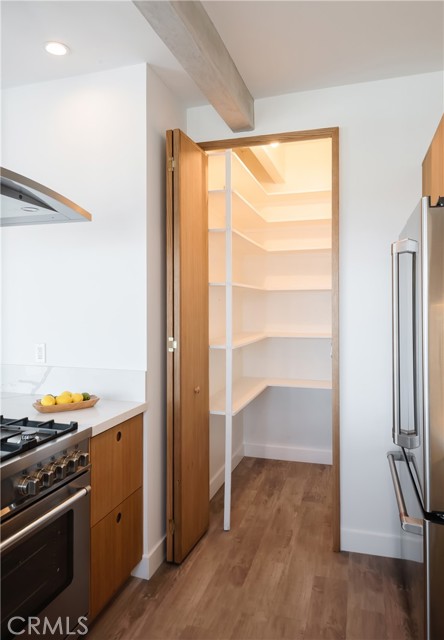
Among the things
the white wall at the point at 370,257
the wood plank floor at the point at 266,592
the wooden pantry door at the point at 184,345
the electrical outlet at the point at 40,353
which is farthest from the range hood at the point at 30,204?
the wood plank floor at the point at 266,592

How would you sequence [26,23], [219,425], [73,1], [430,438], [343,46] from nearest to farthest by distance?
[430,438] < [73,1] < [26,23] < [343,46] < [219,425]

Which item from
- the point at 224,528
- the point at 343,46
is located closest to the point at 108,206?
the point at 343,46

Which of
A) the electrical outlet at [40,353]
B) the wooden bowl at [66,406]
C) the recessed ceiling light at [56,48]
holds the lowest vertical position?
the wooden bowl at [66,406]

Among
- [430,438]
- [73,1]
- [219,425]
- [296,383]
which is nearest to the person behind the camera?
[430,438]

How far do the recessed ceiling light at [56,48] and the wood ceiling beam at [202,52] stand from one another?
2.06 feet

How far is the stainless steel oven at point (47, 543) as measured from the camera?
4.61 ft

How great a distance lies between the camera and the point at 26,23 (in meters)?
1.90

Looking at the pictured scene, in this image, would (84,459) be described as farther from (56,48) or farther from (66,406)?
(56,48)

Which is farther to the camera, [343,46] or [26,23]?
[343,46]

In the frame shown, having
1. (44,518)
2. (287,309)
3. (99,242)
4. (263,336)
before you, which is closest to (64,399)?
(44,518)

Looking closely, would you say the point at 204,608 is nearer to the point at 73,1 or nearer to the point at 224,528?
the point at 224,528

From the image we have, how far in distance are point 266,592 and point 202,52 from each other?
2.47m

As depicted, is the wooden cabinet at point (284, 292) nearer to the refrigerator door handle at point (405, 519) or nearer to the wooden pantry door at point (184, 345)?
the wooden pantry door at point (184, 345)

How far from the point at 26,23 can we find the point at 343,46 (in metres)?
1.45
